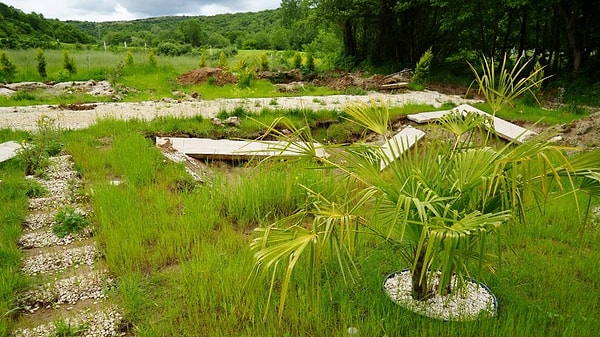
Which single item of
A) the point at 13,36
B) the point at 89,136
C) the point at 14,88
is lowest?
the point at 89,136

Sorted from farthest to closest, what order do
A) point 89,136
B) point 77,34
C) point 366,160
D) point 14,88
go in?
1. point 77,34
2. point 14,88
3. point 89,136
4. point 366,160

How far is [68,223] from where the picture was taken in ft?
11.6

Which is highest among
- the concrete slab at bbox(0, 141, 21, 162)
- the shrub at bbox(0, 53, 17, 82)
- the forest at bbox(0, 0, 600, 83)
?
the forest at bbox(0, 0, 600, 83)

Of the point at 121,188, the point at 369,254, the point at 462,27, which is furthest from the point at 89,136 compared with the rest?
the point at 462,27

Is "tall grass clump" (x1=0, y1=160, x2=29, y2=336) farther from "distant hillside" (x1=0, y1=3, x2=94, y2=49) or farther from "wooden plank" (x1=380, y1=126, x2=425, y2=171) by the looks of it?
"distant hillside" (x1=0, y1=3, x2=94, y2=49)

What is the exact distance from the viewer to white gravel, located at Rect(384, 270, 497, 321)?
2299mm

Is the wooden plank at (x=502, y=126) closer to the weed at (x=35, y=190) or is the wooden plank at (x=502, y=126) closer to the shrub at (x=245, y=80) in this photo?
the weed at (x=35, y=190)

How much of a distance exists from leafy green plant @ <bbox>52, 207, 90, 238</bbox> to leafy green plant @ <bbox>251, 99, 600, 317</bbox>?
2.01 metres

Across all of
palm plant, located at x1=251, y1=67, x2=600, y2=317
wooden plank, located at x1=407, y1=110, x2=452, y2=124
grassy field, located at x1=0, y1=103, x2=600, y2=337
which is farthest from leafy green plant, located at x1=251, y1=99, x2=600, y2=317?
wooden plank, located at x1=407, y1=110, x2=452, y2=124

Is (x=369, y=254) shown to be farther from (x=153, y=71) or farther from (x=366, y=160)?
(x=153, y=71)

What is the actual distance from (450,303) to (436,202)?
0.87 metres

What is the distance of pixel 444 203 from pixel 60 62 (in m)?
19.1

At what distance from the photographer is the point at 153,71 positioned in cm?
1571

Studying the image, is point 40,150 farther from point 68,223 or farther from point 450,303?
point 450,303
